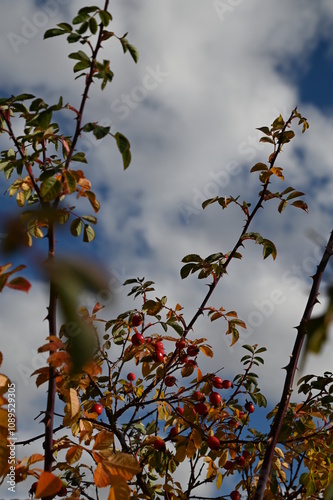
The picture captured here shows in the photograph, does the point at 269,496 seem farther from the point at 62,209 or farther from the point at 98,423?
the point at 62,209

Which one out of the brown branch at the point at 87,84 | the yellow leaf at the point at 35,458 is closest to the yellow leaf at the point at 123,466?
the yellow leaf at the point at 35,458

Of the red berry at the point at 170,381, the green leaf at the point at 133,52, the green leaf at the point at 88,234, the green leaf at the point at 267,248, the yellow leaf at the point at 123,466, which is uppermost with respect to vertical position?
the green leaf at the point at 267,248

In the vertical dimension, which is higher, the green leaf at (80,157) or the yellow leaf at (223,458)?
the green leaf at (80,157)

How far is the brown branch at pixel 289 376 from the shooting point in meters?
1.70

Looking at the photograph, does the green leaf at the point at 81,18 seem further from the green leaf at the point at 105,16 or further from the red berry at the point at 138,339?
the red berry at the point at 138,339

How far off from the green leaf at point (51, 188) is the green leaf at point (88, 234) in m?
0.56

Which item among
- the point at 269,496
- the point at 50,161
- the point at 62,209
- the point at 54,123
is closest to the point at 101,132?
the point at 62,209

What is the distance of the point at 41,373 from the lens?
1.73 meters

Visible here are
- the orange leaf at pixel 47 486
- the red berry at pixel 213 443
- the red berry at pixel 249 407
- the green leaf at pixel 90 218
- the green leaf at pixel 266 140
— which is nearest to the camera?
the orange leaf at pixel 47 486

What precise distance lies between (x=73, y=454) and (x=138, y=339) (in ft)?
2.97

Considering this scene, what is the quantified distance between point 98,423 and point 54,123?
50.5 inches

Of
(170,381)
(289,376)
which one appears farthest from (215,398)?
(289,376)

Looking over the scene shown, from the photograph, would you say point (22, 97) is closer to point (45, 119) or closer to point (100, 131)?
point (45, 119)

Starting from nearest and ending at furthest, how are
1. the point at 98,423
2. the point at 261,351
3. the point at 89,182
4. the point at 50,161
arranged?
the point at 89,182, the point at 98,423, the point at 50,161, the point at 261,351
